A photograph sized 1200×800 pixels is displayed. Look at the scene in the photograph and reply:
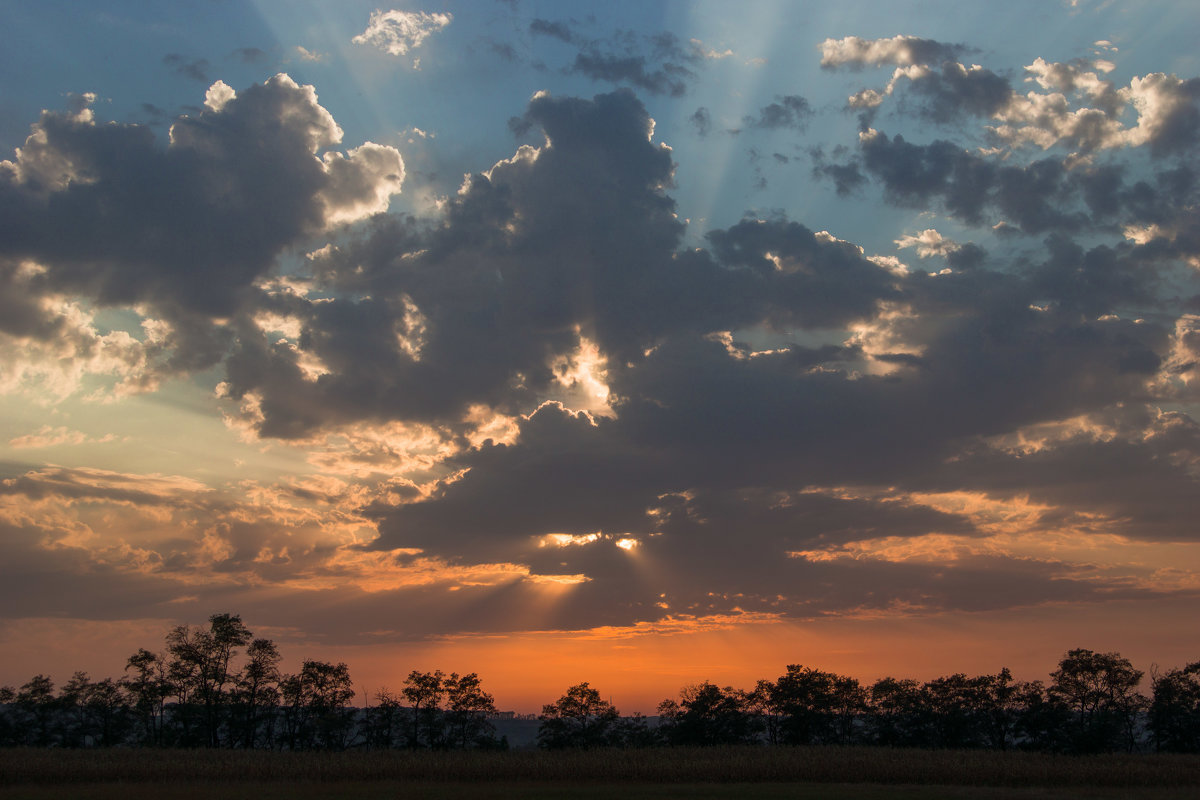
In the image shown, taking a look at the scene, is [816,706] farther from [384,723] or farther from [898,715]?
[384,723]

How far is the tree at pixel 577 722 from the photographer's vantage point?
352 feet

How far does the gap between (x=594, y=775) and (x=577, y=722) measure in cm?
4167

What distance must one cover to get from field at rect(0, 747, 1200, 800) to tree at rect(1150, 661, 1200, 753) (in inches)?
1202

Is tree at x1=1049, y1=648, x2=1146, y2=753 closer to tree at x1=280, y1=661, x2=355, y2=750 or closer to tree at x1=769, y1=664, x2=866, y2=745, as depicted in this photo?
tree at x1=769, y1=664, x2=866, y2=745

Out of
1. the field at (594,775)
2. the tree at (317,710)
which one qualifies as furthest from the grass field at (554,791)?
the tree at (317,710)

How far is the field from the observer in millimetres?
55719

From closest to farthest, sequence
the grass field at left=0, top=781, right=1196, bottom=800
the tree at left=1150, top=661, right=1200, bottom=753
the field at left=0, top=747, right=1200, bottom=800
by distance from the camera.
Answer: the grass field at left=0, top=781, right=1196, bottom=800, the field at left=0, top=747, right=1200, bottom=800, the tree at left=1150, top=661, right=1200, bottom=753

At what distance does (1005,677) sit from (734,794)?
250 ft

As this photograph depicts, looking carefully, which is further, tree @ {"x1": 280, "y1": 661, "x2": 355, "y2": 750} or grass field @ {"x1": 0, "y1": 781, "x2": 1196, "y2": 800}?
tree @ {"x1": 280, "y1": 661, "x2": 355, "y2": 750}

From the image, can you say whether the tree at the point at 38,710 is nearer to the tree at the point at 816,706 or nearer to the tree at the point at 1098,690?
the tree at the point at 816,706

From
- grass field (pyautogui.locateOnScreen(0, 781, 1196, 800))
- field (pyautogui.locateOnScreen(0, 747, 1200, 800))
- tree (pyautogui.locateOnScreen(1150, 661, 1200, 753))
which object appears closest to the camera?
grass field (pyautogui.locateOnScreen(0, 781, 1196, 800))

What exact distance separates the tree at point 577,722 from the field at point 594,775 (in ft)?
102

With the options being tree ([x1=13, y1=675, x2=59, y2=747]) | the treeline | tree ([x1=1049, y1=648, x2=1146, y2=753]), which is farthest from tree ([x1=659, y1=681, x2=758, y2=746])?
tree ([x1=13, y1=675, x2=59, y2=747])

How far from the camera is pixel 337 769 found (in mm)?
69000
